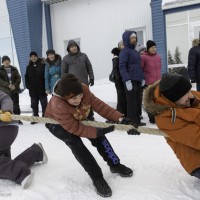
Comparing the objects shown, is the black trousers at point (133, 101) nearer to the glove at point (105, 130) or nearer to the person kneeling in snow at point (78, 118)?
the person kneeling in snow at point (78, 118)

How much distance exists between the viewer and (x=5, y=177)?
297 cm

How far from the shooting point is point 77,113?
2.75 metres

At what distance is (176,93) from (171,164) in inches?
45.7

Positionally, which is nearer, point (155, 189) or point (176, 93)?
point (176, 93)

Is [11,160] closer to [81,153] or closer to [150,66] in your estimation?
[81,153]

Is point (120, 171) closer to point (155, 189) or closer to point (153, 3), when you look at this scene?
point (155, 189)

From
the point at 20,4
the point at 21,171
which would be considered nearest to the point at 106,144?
the point at 21,171

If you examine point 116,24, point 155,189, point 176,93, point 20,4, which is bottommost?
point 155,189

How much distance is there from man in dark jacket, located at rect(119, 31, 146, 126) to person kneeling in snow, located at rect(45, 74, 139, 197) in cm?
201

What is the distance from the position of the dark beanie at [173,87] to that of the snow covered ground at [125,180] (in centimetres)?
81

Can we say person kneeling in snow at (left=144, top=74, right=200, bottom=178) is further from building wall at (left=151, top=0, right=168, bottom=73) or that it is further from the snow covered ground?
building wall at (left=151, top=0, right=168, bottom=73)

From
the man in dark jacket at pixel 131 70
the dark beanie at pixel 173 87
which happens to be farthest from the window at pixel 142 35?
the dark beanie at pixel 173 87

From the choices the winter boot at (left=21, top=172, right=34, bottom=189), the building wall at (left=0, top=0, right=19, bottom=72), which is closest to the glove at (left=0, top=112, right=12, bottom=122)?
the winter boot at (left=21, top=172, right=34, bottom=189)

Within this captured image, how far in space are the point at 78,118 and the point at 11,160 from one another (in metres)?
0.80
